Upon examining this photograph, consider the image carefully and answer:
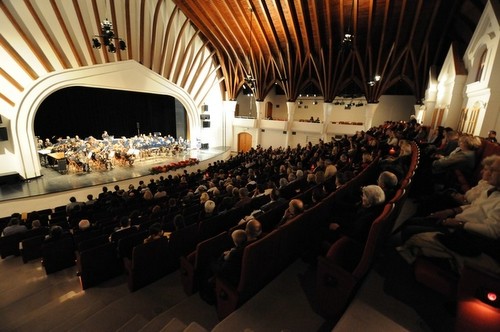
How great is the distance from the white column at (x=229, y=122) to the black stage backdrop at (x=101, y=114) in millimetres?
4515

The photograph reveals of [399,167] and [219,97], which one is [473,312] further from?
[219,97]

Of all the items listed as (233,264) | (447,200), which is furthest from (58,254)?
(447,200)

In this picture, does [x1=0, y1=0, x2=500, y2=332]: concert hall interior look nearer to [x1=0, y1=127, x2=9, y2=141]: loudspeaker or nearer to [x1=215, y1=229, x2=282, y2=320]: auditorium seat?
[x1=215, y1=229, x2=282, y2=320]: auditorium seat

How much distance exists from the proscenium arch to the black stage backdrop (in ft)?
2.56

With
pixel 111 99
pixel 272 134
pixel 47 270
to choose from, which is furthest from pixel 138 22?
pixel 47 270

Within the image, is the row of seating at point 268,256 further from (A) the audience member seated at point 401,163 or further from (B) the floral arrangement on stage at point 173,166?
Result: (B) the floral arrangement on stage at point 173,166

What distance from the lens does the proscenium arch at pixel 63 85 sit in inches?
391

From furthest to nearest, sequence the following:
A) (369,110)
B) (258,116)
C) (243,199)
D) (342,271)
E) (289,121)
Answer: (258,116) → (289,121) → (369,110) → (243,199) → (342,271)

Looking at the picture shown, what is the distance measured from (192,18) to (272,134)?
10.6m

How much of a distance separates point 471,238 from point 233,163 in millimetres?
9709

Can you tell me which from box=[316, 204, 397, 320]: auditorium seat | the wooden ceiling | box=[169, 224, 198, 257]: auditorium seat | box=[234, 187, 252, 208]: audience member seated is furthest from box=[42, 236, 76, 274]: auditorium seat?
the wooden ceiling

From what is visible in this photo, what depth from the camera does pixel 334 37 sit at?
14.0m

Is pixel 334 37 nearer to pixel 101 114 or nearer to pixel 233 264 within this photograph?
pixel 233 264

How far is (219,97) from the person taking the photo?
67.8ft
